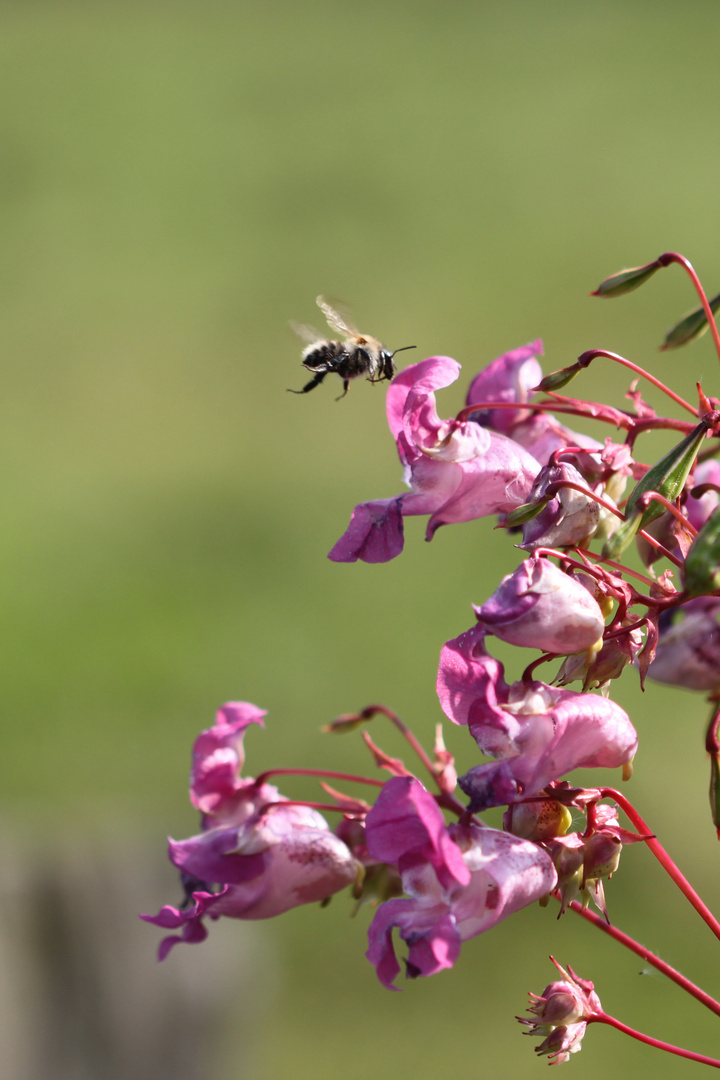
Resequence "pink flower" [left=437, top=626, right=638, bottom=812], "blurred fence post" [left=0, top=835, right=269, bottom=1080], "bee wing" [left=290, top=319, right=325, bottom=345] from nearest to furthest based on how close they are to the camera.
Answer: "pink flower" [left=437, top=626, right=638, bottom=812], "bee wing" [left=290, top=319, right=325, bottom=345], "blurred fence post" [left=0, top=835, right=269, bottom=1080]

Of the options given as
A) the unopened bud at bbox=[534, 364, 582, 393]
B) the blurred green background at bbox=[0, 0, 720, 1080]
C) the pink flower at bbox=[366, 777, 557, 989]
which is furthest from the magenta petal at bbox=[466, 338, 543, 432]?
the blurred green background at bbox=[0, 0, 720, 1080]

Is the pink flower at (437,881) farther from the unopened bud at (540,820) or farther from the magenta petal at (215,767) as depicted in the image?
the magenta petal at (215,767)

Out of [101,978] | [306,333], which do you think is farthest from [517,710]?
[101,978]

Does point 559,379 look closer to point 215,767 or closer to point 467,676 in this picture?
point 467,676

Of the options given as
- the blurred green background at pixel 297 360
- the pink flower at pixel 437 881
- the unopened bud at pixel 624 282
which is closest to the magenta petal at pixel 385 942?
the pink flower at pixel 437 881

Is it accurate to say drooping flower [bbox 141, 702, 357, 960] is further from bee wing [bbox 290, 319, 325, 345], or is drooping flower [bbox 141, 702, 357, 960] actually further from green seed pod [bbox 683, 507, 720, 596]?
bee wing [bbox 290, 319, 325, 345]

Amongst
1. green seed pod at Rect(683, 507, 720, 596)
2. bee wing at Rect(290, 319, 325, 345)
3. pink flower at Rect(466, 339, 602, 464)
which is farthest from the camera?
bee wing at Rect(290, 319, 325, 345)

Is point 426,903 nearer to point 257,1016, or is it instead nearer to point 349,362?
point 349,362
